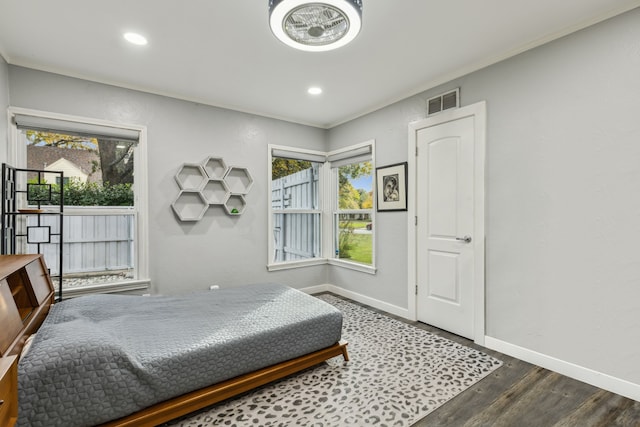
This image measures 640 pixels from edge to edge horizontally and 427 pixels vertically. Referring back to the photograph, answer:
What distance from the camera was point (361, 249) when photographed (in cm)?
421

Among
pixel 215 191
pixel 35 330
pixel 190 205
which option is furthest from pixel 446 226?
pixel 35 330

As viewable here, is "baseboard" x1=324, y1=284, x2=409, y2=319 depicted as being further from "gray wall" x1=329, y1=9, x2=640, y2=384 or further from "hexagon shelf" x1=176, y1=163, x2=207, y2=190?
"hexagon shelf" x1=176, y1=163, x2=207, y2=190

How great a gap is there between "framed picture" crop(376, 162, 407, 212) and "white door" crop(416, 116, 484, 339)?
0.18m

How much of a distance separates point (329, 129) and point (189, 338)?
3504mm

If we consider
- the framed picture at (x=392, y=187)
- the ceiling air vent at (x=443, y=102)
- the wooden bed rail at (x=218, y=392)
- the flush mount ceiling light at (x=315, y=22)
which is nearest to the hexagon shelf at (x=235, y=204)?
the framed picture at (x=392, y=187)

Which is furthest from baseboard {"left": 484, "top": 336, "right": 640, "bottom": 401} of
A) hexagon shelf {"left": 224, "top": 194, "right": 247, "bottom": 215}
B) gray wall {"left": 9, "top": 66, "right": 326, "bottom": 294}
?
hexagon shelf {"left": 224, "top": 194, "right": 247, "bottom": 215}

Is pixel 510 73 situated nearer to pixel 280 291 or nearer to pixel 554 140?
pixel 554 140

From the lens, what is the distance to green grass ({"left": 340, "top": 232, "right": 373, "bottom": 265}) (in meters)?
4.05

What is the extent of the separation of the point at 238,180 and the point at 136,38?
5.87ft

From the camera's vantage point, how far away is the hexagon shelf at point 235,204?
3715 millimetres

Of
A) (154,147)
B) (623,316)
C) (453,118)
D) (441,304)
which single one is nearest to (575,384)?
(623,316)

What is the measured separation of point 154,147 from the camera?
128 inches

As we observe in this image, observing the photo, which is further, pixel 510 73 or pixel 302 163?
pixel 302 163

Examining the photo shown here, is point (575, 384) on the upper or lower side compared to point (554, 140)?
lower
